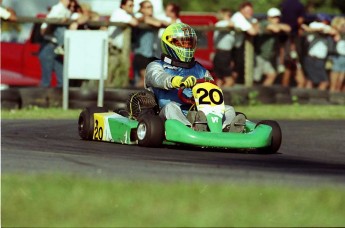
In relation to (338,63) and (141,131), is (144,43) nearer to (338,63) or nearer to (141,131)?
(338,63)

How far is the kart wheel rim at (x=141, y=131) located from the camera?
12.4m

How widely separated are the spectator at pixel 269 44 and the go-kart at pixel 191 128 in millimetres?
9198

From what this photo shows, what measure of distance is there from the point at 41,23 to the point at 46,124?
4427mm

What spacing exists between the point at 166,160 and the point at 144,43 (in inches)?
371

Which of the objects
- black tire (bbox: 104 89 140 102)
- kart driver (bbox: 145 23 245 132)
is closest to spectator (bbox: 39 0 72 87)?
black tire (bbox: 104 89 140 102)

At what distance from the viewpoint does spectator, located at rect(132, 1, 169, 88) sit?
20.2m

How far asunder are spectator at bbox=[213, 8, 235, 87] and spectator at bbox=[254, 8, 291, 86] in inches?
26.7

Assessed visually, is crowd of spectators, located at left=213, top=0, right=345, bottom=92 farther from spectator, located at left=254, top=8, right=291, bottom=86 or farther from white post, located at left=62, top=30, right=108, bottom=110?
white post, located at left=62, top=30, right=108, bottom=110

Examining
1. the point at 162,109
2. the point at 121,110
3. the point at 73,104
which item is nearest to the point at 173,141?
the point at 162,109

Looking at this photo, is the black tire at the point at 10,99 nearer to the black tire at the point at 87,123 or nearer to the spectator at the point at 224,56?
the spectator at the point at 224,56

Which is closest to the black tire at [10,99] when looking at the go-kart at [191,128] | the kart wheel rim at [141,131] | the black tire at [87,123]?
the black tire at [87,123]

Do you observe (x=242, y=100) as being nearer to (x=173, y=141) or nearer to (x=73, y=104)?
(x=73, y=104)

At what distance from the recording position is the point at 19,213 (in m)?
7.80

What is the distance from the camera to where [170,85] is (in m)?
12.6
